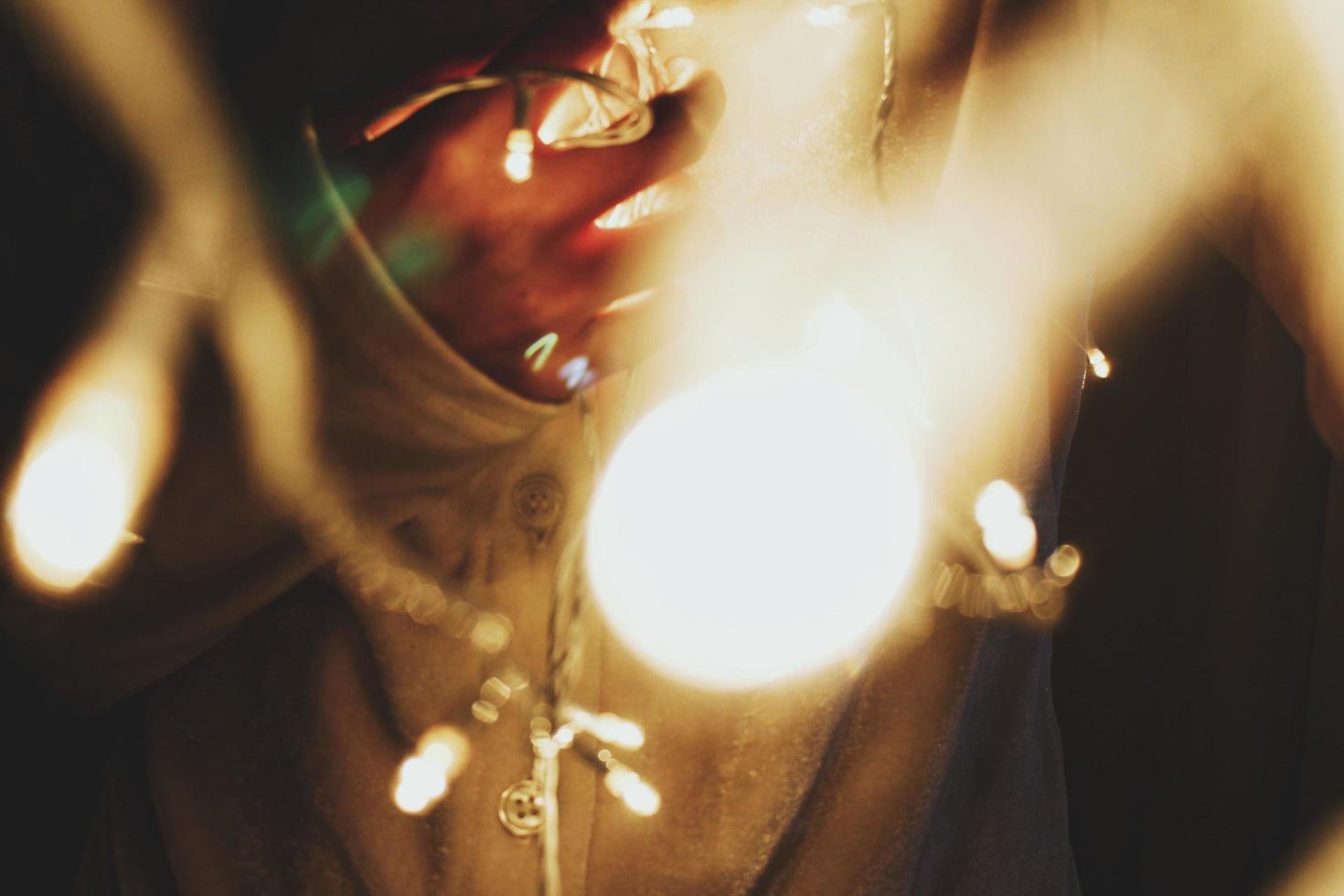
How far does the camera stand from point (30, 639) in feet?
1.75

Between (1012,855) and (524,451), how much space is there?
51 cm

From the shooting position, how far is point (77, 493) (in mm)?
503

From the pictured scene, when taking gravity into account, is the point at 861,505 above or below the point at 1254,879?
above

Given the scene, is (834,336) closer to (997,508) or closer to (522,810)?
(997,508)

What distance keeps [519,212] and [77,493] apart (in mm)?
304

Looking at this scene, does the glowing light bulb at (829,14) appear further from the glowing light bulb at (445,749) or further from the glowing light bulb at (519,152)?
the glowing light bulb at (445,749)

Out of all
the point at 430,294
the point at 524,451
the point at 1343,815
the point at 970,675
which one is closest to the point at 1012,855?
the point at 970,675

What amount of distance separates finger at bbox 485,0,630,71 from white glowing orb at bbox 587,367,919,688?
0.81 feet

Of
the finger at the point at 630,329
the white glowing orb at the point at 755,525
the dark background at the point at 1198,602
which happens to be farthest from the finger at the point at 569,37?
the dark background at the point at 1198,602

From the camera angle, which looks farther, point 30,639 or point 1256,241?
point 1256,241

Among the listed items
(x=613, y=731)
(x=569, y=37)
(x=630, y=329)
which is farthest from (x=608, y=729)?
(x=569, y=37)

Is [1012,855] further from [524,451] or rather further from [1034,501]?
[524,451]

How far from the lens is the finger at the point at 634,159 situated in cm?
47

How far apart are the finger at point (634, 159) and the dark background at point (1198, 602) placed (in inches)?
40.0
